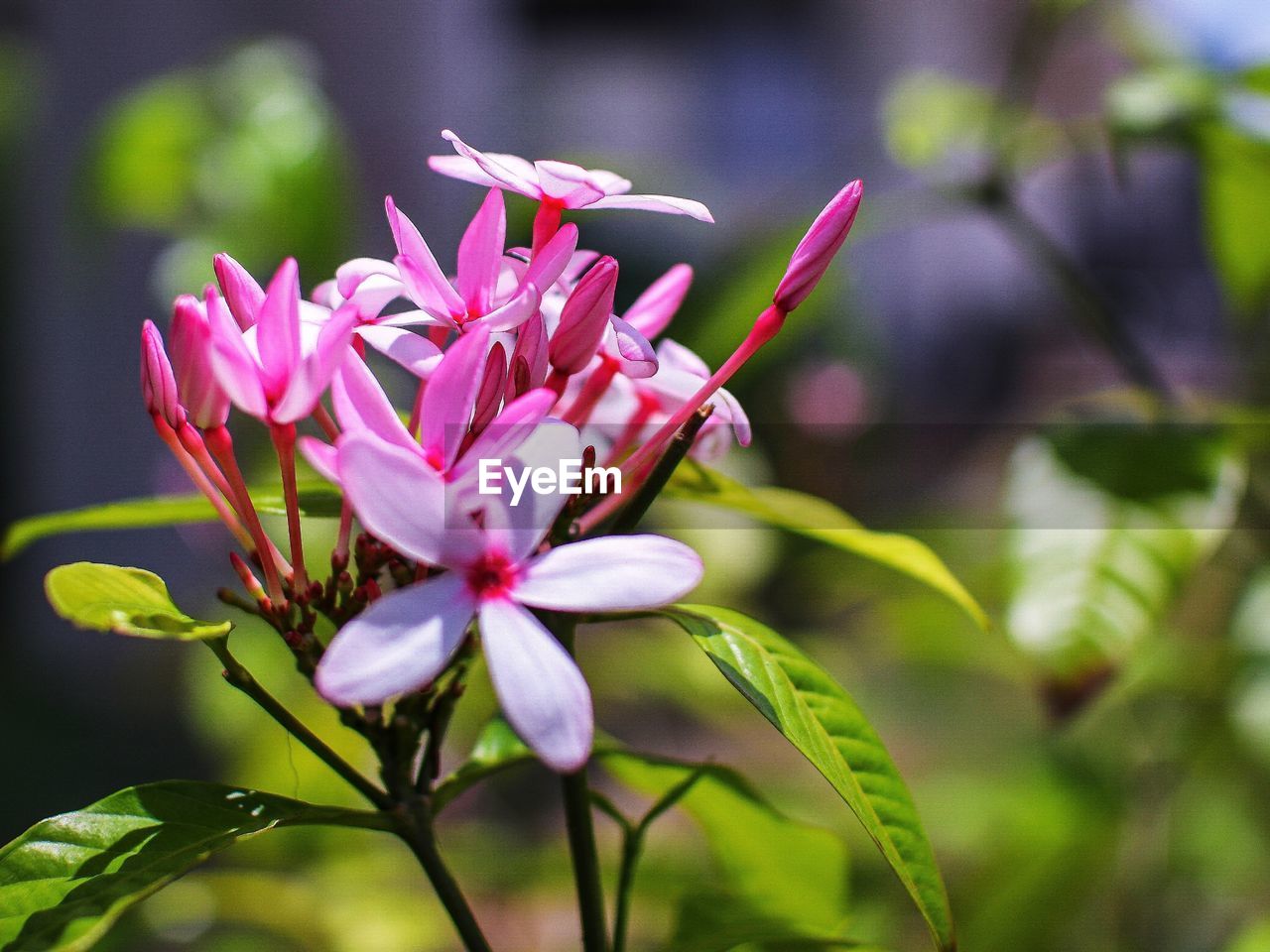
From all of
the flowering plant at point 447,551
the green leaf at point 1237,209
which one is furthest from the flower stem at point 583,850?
the green leaf at point 1237,209

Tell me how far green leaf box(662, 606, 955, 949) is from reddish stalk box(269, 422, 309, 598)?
0.41 feet

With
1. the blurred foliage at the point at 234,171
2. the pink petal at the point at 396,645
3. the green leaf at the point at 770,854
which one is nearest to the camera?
the pink petal at the point at 396,645

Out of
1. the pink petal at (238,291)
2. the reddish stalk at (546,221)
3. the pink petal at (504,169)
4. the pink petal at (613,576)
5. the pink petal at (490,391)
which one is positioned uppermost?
the pink petal at (504,169)

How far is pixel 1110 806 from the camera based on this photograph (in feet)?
2.86

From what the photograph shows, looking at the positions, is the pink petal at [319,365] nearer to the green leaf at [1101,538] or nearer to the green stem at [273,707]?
the green stem at [273,707]

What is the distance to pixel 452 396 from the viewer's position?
0.34 meters

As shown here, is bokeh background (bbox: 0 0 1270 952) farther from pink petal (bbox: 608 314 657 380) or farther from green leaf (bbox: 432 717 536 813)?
pink petal (bbox: 608 314 657 380)

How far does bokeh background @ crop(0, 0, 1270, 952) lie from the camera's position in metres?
0.74

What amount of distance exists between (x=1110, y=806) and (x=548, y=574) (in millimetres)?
715

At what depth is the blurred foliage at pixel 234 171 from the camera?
115 centimetres

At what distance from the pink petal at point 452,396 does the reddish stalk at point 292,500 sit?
0.21ft

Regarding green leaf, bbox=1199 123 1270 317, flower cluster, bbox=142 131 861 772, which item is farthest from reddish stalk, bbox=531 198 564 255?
green leaf, bbox=1199 123 1270 317

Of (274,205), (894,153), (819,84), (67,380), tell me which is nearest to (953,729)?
(894,153)

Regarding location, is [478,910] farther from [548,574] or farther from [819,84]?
[819,84]
